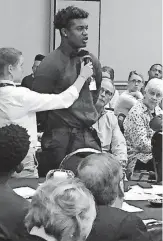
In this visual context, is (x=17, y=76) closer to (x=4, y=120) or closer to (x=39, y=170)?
(x=4, y=120)

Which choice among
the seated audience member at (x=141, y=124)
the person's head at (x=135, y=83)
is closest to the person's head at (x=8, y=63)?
the seated audience member at (x=141, y=124)

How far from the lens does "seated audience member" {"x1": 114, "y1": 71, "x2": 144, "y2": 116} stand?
22.2 feet

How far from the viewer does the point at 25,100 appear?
155 inches

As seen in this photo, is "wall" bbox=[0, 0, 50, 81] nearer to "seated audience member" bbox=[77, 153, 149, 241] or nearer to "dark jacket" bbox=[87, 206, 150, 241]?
"seated audience member" bbox=[77, 153, 149, 241]

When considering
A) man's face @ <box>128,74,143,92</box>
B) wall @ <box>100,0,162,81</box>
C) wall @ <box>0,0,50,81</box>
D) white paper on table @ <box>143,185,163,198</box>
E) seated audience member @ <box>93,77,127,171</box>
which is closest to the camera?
white paper on table @ <box>143,185,163,198</box>

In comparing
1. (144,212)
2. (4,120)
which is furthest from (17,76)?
(144,212)

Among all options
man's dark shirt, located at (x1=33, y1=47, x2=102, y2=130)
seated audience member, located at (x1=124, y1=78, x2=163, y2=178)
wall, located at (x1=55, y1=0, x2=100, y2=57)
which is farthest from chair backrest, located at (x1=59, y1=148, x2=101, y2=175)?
wall, located at (x1=55, y1=0, x2=100, y2=57)

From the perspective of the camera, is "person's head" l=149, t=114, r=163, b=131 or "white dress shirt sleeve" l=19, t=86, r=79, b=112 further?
"person's head" l=149, t=114, r=163, b=131

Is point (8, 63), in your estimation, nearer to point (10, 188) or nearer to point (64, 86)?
point (64, 86)

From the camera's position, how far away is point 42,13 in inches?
345

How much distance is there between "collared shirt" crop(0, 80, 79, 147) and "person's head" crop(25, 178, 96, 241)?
1.95m

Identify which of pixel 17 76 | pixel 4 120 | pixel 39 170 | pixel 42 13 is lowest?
pixel 39 170

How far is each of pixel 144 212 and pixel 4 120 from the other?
54.7 inches

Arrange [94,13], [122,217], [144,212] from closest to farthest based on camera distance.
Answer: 1. [122,217]
2. [144,212]
3. [94,13]
